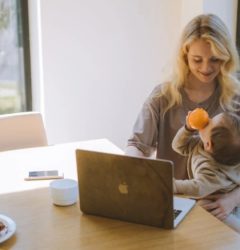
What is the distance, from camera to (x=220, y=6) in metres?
3.04

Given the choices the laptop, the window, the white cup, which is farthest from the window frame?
the laptop

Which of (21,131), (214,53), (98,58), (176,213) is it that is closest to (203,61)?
(214,53)

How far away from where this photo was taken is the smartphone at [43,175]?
5.73ft

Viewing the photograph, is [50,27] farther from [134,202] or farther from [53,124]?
[134,202]

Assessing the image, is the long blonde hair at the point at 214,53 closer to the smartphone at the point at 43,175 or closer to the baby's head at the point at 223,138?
the baby's head at the point at 223,138

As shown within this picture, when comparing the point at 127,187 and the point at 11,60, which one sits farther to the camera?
the point at 11,60

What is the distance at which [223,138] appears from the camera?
1684mm

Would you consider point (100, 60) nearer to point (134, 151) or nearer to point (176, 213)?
point (134, 151)

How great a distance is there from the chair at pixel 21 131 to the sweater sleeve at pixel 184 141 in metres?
0.78

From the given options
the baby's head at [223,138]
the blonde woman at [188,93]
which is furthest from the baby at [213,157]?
the blonde woman at [188,93]

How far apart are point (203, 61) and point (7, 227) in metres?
1.00

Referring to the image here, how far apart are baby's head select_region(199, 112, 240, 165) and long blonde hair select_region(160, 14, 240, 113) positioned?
23 centimetres

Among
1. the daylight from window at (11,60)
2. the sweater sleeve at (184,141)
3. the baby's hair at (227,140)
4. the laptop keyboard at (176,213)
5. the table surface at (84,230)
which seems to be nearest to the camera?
the table surface at (84,230)

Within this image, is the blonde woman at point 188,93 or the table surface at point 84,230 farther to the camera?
the blonde woman at point 188,93
